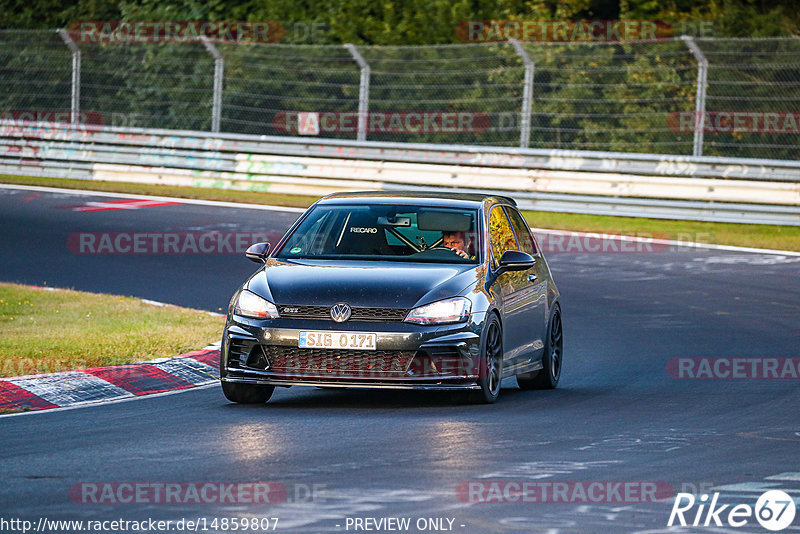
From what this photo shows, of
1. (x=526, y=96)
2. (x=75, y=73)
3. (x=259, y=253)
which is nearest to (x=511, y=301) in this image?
(x=259, y=253)

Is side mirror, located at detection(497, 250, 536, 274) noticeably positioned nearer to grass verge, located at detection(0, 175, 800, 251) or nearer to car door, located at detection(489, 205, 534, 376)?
car door, located at detection(489, 205, 534, 376)

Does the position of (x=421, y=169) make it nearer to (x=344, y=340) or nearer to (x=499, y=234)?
(x=499, y=234)

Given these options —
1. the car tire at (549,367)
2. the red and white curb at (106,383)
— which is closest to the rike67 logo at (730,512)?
the car tire at (549,367)

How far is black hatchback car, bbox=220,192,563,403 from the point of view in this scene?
9.80 meters

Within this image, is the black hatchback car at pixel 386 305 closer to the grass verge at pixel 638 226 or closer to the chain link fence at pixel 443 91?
the grass verge at pixel 638 226

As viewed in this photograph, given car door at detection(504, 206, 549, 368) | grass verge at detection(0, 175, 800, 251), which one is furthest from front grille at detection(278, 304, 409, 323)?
grass verge at detection(0, 175, 800, 251)

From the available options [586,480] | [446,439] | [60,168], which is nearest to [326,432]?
[446,439]

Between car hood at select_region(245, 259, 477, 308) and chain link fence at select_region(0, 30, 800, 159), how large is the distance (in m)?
13.2

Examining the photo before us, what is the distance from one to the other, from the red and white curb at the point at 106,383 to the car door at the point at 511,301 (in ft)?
7.57

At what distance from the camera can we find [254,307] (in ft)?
33.0

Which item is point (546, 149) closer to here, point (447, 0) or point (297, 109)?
point (297, 109)

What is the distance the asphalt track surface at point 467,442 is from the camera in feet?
22.3

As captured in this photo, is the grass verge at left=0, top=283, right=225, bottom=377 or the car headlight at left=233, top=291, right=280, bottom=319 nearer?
the car headlight at left=233, top=291, right=280, bottom=319

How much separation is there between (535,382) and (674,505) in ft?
15.6
